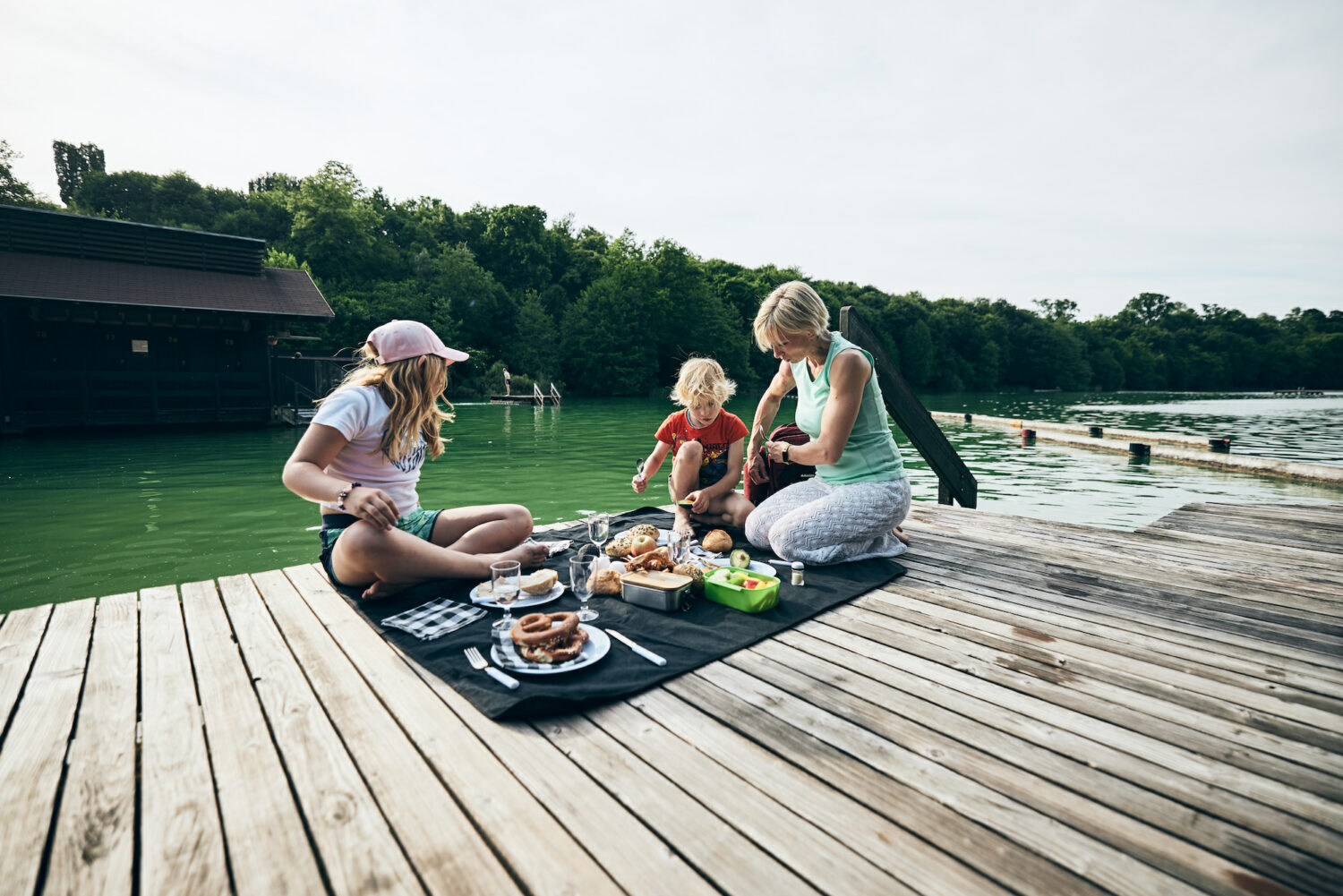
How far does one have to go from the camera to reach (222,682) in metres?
2.27

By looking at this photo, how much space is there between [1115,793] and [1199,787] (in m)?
0.26

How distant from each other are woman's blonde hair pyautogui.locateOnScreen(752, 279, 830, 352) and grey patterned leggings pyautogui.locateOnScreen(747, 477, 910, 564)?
1042 millimetres

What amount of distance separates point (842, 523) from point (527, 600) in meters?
1.93

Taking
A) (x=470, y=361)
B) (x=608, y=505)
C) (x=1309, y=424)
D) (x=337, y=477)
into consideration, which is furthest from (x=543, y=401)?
(x=1309, y=424)

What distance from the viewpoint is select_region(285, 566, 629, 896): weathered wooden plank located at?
1388 millimetres

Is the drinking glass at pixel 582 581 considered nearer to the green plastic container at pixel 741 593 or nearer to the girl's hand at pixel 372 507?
the green plastic container at pixel 741 593

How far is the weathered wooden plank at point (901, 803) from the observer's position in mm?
1384

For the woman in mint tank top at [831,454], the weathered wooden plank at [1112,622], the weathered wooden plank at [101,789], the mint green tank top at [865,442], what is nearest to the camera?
the weathered wooden plank at [101,789]

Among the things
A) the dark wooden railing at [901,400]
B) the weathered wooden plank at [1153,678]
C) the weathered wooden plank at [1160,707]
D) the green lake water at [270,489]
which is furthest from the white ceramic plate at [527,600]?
the green lake water at [270,489]

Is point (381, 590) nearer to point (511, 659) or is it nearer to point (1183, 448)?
point (511, 659)

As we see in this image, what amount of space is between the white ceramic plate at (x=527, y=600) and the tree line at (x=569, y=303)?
33415 mm

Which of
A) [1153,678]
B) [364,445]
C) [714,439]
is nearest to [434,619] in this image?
[364,445]

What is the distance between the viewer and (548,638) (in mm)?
2340

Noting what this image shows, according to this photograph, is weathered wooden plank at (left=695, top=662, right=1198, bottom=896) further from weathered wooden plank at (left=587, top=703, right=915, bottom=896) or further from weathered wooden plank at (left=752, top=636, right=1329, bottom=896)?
weathered wooden plank at (left=587, top=703, right=915, bottom=896)
